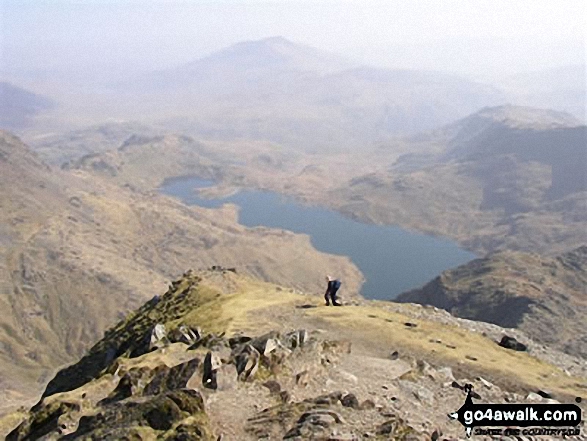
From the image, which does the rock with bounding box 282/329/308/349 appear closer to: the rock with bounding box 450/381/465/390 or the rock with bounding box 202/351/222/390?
the rock with bounding box 202/351/222/390

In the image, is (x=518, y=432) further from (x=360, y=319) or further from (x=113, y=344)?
(x=113, y=344)

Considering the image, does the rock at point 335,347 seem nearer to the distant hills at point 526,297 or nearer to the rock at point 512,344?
the rock at point 512,344

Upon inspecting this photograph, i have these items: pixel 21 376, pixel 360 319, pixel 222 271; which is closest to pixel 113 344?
pixel 222 271

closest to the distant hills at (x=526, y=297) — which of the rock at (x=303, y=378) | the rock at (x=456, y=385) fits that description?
the rock at (x=456, y=385)

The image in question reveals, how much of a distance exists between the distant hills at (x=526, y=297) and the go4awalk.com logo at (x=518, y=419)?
10999 cm

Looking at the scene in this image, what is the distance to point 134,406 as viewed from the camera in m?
23.0

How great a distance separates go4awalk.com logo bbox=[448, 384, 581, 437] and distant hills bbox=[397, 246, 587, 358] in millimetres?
109985

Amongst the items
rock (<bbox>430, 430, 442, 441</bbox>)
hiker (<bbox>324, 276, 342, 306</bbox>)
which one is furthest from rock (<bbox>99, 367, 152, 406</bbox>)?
hiker (<bbox>324, 276, 342, 306</bbox>)

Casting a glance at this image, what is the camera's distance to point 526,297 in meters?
156

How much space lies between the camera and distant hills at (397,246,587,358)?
454ft

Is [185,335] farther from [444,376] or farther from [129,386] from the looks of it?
[444,376]

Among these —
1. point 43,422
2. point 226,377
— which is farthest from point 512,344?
point 43,422

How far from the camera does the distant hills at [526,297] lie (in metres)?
138

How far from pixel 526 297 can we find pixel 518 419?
14353 cm
